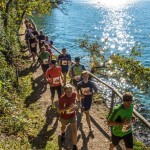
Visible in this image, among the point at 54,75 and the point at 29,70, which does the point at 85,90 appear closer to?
the point at 54,75

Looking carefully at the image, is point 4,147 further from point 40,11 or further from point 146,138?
point 40,11

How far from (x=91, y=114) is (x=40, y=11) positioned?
14944mm

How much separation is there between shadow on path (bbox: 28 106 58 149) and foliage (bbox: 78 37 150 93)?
7.80m

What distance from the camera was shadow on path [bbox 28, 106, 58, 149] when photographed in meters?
10.4

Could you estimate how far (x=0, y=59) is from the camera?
1330 cm

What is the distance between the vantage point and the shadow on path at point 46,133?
1036 centimetres

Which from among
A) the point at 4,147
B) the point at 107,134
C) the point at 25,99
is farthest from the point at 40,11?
the point at 4,147

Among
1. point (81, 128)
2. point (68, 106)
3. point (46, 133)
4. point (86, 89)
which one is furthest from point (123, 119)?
point (46, 133)

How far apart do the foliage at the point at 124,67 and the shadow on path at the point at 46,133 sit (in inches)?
307

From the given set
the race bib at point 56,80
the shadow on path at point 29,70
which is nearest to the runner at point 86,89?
the race bib at point 56,80

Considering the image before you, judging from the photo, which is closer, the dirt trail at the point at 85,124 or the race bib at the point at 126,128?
the race bib at the point at 126,128

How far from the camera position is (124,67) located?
19859 mm

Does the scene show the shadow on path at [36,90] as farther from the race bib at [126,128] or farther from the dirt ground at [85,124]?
the race bib at [126,128]

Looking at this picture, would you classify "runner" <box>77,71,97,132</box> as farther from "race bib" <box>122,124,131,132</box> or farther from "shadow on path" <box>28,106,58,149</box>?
"race bib" <box>122,124,131,132</box>
